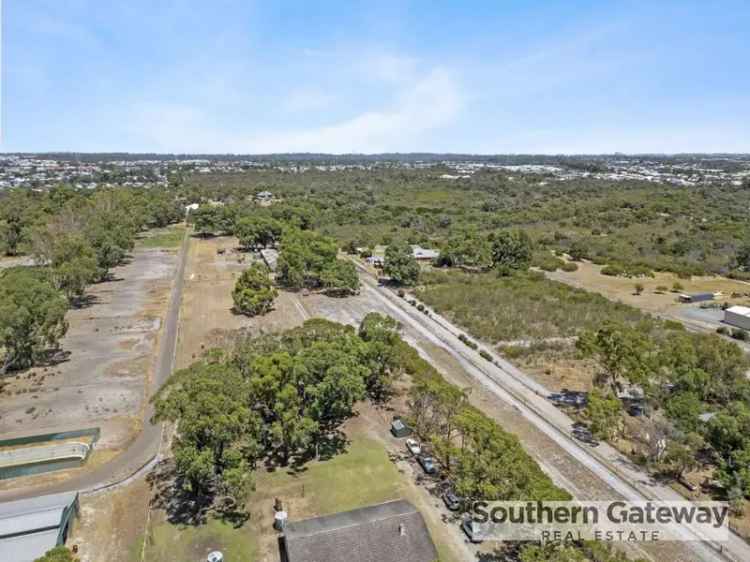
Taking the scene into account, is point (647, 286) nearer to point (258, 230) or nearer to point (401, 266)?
point (401, 266)

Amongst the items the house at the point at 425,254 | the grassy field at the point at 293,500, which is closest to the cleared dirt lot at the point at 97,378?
the grassy field at the point at 293,500

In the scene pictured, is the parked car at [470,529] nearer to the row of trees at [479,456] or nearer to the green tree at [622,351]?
the row of trees at [479,456]

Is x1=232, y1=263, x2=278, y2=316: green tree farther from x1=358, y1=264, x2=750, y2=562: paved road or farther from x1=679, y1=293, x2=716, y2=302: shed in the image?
x1=679, y1=293, x2=716, y2=302: shed

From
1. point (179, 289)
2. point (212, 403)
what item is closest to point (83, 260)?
point (179, 289)

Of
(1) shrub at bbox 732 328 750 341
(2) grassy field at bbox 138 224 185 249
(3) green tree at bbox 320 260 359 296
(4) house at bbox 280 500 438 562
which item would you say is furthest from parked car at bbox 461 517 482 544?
(2) grassy field at bbox 138 224 185 249

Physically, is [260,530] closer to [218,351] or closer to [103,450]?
[218,351]

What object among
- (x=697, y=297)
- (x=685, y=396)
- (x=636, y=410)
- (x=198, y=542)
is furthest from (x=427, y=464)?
(x=697, y=297)
